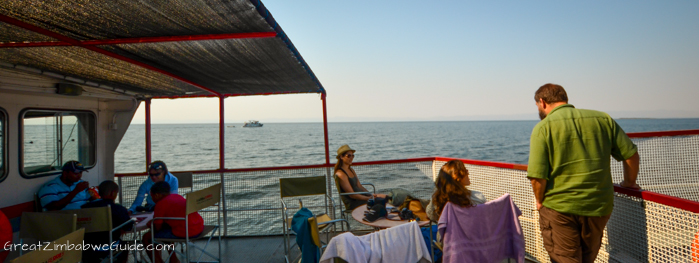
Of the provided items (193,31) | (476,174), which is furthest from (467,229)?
(193,31)

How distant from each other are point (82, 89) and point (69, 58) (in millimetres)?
1546

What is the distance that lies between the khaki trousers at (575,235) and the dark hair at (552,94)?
0.90m

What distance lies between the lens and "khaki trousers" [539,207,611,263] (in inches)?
116

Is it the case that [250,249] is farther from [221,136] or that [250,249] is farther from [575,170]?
[575,170]

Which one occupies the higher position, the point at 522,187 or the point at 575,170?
the point at 575,170

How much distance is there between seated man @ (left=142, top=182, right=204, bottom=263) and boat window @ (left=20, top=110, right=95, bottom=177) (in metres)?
2.36

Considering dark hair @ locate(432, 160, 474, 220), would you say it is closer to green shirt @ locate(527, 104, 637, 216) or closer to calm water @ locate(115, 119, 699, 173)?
green shirt @ locate(527, 104, 637, 216)

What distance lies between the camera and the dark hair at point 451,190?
3193mm

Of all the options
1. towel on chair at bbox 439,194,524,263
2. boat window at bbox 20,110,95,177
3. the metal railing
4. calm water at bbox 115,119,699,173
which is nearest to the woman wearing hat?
the metal railing

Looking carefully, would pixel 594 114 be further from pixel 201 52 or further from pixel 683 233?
pixel 201 52

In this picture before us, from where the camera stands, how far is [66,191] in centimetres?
508

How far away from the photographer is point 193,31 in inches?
136

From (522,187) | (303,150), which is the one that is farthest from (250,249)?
(303,150)

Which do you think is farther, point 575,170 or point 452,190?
point 452,190
